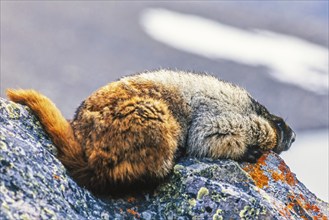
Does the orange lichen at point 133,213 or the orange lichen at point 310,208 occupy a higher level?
the orange lichen at point 310,208

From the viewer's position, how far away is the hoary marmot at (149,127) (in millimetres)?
5590

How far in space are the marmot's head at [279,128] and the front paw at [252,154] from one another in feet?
2.30

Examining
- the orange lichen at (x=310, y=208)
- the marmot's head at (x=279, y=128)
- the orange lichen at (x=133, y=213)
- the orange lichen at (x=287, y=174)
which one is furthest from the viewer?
the marmot's head at (x=279, y=128)

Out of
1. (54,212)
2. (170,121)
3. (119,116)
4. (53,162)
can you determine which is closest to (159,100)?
(170,121)

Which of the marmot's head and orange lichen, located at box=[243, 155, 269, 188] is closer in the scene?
orange lichen, located at box=[243, 155, 269, 188]

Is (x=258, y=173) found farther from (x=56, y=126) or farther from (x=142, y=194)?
(x=56, y=126)

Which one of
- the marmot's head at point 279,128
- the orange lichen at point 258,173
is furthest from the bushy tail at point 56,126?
the marmot's head at point 279,128

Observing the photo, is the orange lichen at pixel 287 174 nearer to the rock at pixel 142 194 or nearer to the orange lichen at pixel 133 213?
the rock at pixel 142 194

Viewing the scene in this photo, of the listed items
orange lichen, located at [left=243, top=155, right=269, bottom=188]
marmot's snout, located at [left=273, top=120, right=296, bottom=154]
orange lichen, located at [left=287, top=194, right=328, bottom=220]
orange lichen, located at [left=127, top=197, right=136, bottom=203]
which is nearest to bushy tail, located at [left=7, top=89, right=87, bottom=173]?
orange lichen, located at [left=127, top=197, right=136, bottom=203]

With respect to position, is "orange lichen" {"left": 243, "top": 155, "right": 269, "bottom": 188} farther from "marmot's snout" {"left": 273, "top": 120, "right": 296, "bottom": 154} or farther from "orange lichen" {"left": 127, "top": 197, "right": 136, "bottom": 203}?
"orange lichen" {"left": 127, "top": 197, "right": 136, "bottom": 203}

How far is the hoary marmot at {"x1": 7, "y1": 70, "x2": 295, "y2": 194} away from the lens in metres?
5.59

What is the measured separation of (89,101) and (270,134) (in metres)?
2.62

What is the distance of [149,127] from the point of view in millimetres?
5758

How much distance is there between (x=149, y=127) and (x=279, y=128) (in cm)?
274
